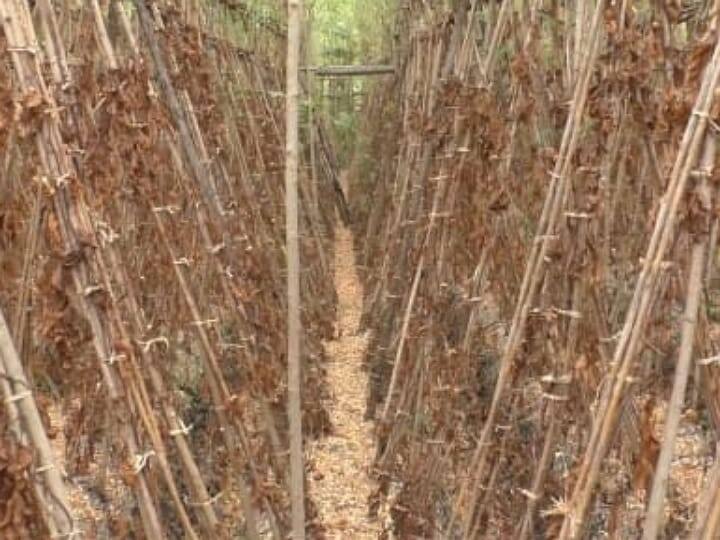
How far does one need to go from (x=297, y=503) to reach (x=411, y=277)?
7.75 ft

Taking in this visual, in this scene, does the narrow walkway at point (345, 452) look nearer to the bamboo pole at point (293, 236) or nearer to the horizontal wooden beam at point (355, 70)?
the bamboo pole at point (293, 236)

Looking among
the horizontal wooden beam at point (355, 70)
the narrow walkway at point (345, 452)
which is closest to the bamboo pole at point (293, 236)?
the narrow walkway at point (345, 452)

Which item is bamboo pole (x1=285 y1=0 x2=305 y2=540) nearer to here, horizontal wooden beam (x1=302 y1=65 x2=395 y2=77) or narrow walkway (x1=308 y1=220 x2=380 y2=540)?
narrow walkway (x1=308 y1=220 x2=380 y2=540)

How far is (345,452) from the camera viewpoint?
17.9ft

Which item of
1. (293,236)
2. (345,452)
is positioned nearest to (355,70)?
(345,452)

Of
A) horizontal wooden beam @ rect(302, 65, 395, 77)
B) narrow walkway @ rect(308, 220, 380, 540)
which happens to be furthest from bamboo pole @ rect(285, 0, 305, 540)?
horizontal wooden beam @ rect(302, 65, 395, 77)

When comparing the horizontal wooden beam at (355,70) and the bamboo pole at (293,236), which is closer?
the bamboo pole at (293,236)

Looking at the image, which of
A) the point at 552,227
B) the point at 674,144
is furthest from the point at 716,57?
the point at 552,227

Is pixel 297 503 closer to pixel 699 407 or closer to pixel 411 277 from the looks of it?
pixel 411 277

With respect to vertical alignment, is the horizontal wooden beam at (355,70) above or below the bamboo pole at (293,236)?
below

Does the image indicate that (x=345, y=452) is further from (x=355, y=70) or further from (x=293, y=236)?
(x=355, y=70)

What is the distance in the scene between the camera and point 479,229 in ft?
11.7

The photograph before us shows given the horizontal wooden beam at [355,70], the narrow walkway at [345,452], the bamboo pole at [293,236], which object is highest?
the bamboo pole at [293,236]

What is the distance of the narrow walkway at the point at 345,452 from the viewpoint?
4602 mm
